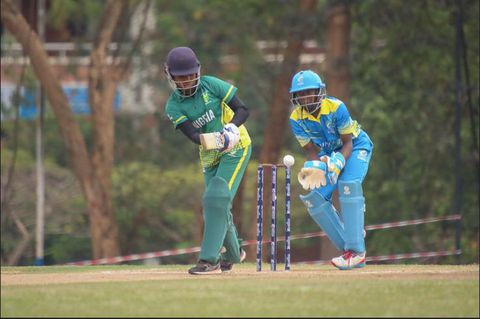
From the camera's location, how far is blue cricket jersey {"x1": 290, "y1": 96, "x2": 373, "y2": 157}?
12789 millimetres

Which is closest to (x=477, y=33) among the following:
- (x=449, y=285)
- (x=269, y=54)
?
(x=269, y=54)

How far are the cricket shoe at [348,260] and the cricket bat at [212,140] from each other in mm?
1777

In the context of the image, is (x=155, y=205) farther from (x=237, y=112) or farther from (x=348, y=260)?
(x=237, y=112)

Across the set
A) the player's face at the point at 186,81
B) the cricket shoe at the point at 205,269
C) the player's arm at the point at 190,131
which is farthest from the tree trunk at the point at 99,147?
the cricket shoe at the point at 205,269

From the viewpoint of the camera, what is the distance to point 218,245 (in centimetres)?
1213

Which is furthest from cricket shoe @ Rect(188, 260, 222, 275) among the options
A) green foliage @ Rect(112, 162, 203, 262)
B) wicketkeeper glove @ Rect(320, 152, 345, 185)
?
green foliage @ Rect(112, 162, 203, 262)

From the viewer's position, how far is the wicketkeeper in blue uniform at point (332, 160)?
1261 centimetres

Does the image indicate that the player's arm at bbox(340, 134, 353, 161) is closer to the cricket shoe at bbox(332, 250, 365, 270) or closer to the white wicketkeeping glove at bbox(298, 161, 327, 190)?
the white wicketkeeping glove at bbox(298, 161, 327, 190)

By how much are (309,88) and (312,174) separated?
32.7 inches

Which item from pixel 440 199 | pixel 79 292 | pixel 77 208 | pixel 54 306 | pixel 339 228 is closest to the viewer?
pixel 54 306

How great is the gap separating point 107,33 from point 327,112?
15813mm

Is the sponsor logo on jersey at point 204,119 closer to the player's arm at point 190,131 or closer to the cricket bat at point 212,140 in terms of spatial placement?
the player's arm at point 190,131

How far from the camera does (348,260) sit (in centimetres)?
1297

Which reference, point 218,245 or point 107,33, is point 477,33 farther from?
point 218,245
